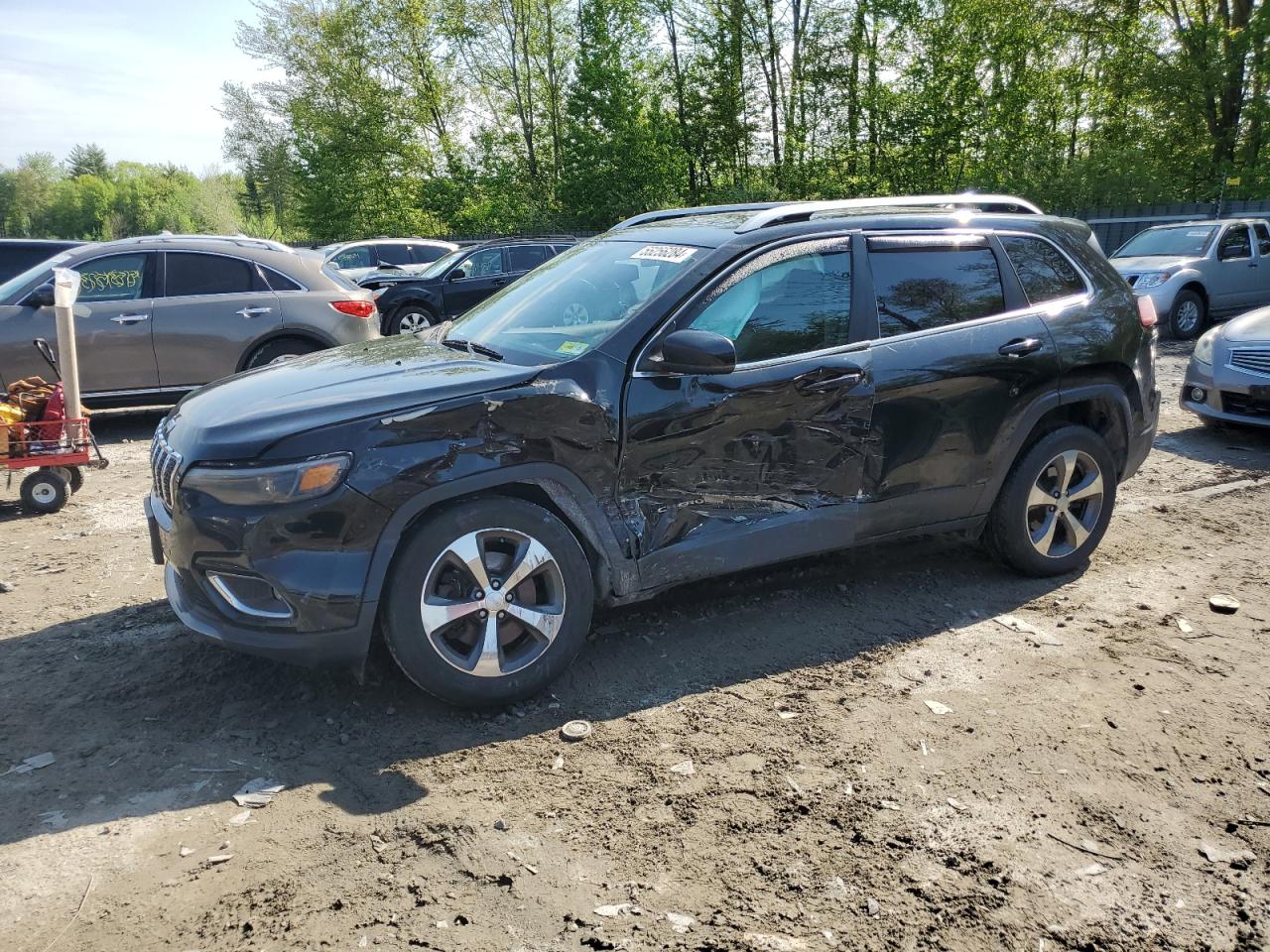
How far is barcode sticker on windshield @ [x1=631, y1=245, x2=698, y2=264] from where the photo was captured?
411 centimetres

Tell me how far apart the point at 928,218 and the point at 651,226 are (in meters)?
1.34

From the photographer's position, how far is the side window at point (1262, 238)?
15.5m

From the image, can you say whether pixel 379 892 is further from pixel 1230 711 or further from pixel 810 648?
pixel 1230 711

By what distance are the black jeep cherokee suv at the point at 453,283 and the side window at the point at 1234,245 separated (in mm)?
10424

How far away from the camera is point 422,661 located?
3.36 meters

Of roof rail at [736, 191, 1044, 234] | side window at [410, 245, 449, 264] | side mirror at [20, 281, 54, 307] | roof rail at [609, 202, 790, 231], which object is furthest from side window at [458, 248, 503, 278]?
roof rail at [736, 191, 1044, 234]

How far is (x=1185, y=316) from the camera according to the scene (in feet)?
48.3

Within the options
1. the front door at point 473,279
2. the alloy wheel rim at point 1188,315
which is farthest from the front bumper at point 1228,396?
the front door at point 473,279

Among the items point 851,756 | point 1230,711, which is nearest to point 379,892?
point 851,756

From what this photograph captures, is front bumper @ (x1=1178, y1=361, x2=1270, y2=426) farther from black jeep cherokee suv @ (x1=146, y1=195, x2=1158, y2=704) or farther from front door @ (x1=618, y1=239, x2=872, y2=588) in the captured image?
front door @ (x1=618, y1=239, x2=872, y2=588)

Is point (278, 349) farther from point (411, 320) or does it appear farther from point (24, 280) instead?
point (411, 320)

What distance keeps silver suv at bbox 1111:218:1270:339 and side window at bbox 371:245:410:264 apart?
1410 cm

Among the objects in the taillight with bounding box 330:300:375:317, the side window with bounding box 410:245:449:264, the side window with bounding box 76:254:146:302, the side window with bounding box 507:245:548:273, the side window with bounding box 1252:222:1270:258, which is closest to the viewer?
the side window with bounding box 76:254:146:302

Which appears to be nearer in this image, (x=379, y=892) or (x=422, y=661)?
(x=379, y=892)
